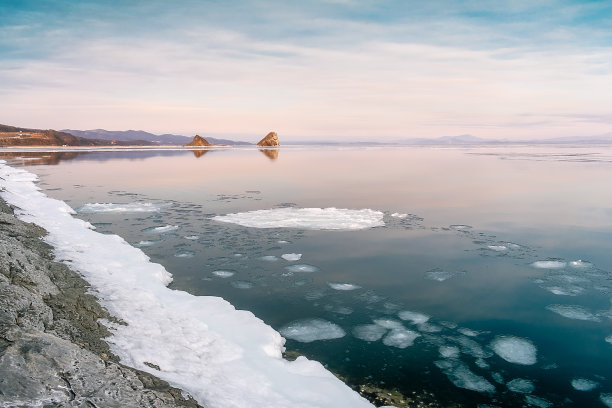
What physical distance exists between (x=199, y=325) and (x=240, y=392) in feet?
6.57

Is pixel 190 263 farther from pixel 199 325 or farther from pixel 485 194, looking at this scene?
pixel 485 194

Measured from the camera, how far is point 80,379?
13.3ft

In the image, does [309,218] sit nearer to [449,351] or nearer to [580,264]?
Result: [580,264]

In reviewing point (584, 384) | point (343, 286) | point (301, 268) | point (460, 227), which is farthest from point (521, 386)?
point (460, 227)

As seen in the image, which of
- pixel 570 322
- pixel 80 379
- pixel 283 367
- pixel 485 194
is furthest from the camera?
pixel 485 194

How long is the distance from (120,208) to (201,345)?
12.9m

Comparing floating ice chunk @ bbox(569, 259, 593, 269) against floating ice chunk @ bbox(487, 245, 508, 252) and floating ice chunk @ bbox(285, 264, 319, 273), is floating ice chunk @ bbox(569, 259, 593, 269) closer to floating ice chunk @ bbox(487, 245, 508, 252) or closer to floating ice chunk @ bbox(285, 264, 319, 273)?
floating ice chunk @ bbox(487, 245, 508, 252)

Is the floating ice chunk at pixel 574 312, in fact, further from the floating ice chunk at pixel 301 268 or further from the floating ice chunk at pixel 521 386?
the floating ice chunk at pixel 301 268

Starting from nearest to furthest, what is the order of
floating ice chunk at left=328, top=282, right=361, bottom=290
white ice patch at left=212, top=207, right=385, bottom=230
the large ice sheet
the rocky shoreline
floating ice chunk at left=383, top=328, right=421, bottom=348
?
1. the rocky shoreline
2. the large ice sheet
3. floating ice chunk at left=383, top=328, right=421, bottom=348
4. floating ice chunk at left=328, top=282, right=361, bottom=290
5. white ice patch at left=212, top=207, right=385, bottom=230

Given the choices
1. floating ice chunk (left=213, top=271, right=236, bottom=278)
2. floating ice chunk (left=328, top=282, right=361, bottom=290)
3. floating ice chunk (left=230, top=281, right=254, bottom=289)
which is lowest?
floating ice chunk (left=230, top=281, right=254, bottom=289)

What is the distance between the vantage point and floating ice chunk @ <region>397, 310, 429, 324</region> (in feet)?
23.9

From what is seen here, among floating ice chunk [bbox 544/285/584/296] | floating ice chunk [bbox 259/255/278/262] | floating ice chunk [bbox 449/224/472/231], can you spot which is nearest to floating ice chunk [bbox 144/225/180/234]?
floating ice chunk [bbox 259/255/278/262]

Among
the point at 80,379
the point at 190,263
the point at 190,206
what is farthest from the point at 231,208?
the point at 80,379

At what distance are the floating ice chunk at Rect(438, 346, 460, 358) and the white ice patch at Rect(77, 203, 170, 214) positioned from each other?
13.7 meters
